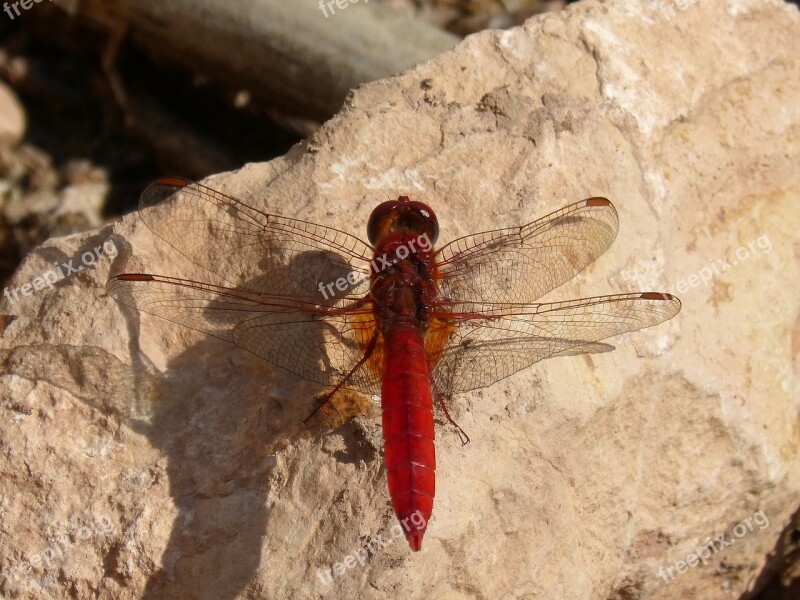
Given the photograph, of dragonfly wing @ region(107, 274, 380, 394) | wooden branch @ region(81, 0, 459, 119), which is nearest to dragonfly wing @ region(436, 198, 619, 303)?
dragonfly wing @ region(107, 274, 380, 394)

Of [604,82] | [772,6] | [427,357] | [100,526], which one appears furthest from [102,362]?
[772,6]

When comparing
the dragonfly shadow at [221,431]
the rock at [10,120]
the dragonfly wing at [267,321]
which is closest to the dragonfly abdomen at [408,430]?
the dragonfly wing at [267,321]

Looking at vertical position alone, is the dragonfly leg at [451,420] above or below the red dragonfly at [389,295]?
below

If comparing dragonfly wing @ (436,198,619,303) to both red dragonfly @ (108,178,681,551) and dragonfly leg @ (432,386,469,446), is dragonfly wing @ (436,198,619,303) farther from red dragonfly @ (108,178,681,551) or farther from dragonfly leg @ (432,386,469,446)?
dragonfly leg @ (432,386,469,446)

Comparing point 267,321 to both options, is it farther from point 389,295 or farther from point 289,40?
point 289,40

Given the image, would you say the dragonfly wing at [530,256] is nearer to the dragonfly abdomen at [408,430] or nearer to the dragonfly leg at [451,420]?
the dragonfly abdomen at [408,430]

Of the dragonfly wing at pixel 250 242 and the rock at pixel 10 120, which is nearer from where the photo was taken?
the dragonfly wing at pixel 250 242

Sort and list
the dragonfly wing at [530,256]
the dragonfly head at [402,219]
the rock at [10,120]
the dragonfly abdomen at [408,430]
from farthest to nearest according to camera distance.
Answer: the rock at [10,120]
the dragonfly wing at [530,256]
the dragonfly head at [402,219]
the dragonfly abdomen at [408,430]

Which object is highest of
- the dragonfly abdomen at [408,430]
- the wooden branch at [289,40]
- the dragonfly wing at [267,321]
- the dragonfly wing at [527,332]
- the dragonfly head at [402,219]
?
the wooden branch at [289,40]
